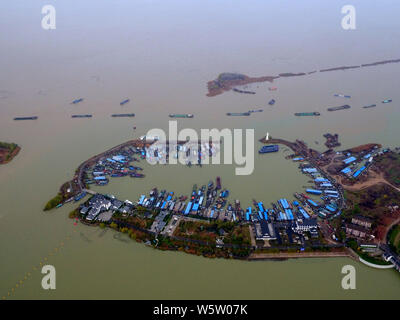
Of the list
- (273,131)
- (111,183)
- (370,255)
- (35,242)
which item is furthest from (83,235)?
(273,131)

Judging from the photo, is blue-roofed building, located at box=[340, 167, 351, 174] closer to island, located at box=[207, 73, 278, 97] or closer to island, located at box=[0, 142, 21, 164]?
island, located at box=[207, 73, 278, 97]

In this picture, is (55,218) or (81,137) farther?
(81,137)

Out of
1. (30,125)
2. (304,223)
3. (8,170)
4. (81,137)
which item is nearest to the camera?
(304,223)

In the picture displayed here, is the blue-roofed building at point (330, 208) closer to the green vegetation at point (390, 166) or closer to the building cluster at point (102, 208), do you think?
the green vegetation at point (390, 166)

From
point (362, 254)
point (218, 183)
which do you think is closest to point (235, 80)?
point (218, 183)

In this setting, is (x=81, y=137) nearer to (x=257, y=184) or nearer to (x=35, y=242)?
(x=35, y=242)

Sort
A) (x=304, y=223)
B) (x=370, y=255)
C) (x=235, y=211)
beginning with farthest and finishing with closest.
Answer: (x=235, y=211) → (x=304, y=223) → (x=370, y=255)
